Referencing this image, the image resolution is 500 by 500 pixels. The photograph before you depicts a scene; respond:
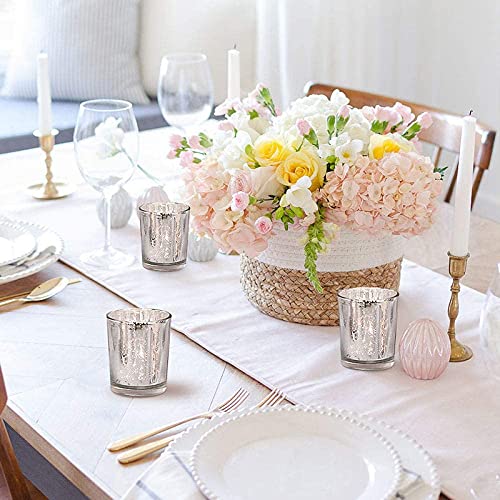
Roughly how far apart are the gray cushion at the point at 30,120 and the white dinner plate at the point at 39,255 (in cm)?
148

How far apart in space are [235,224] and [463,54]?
2494mm

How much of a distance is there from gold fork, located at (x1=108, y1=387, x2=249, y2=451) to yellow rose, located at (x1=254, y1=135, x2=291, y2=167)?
0.27 metres

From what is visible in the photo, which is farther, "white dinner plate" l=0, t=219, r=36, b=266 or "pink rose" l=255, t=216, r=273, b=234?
"white dinner plate" l=0, t=219, r=36, b=266

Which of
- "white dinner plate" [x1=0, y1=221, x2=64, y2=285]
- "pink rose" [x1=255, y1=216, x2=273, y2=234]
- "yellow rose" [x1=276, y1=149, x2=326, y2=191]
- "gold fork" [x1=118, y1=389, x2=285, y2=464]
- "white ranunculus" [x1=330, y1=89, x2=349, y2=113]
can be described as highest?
"white ranunculus" [x1=330, y1=89, x2=349, y2=113]

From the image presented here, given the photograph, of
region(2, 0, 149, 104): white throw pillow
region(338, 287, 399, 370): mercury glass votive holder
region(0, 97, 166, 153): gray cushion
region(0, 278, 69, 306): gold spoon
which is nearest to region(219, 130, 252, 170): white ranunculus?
region(338, 287, 399, 370): mercury glass votive holder

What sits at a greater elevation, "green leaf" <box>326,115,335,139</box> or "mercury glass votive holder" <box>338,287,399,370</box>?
"green leaf" <box>326,115,335,139</box>

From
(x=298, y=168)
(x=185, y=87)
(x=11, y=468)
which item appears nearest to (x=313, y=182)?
(x=298, y=168)

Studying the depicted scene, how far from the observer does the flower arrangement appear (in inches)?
44.3

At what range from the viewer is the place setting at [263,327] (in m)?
0.90

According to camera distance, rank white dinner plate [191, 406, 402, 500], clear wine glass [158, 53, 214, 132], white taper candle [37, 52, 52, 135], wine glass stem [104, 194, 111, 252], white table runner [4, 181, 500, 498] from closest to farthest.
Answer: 1. white dinner plate [191, 406, 402, 500]
2. white table runner [4, 181, 500, 498]
3. wine glass stem [104, 194, 111, 252]
4. white taper candle [37, 52, 52, 135]
5. clear wine glass [158, 53, 214, 132]

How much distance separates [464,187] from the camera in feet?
3.68

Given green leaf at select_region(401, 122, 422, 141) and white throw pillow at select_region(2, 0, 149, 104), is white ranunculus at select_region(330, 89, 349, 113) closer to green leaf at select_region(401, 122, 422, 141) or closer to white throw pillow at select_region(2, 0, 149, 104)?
green leaf at select_region(401, 122, 422, 141)

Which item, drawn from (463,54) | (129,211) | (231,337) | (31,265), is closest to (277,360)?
(231,337)

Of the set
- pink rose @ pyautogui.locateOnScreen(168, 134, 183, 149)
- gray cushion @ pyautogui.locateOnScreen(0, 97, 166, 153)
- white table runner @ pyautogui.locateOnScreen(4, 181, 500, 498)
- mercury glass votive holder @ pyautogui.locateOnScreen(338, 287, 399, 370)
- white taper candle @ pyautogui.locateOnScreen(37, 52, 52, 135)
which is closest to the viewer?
white table runner @ pyautogui.locateOnScreen(4, 181, 500, 498)
